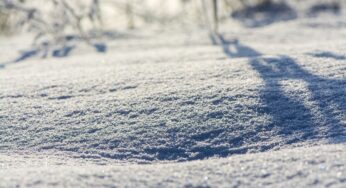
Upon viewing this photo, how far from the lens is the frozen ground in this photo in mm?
3314

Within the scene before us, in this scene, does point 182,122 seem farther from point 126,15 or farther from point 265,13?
point 265,13

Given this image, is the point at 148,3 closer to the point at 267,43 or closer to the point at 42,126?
the point at 267,43

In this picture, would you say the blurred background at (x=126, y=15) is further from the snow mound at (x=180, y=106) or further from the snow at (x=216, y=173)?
the snow at (x=216, y=173)

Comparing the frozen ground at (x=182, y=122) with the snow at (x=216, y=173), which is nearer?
the snow at (x=216, y=173)

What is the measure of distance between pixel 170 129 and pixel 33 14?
15.5 ft

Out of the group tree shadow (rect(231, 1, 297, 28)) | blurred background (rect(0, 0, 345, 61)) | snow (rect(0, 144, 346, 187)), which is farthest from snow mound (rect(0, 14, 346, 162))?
tree shadow (rect(231, 1, 297, 28))

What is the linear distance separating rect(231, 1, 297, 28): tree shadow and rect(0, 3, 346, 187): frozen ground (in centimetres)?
391

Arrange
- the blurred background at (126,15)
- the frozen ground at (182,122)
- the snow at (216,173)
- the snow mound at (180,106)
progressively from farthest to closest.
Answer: the blurred background at (126,15) → the snow mound at (180,106) → the frozen ground at (182,122) → the snow at (216,173)

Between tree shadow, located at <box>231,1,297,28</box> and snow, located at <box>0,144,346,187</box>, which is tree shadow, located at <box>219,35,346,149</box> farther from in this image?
tree shadow, located at <box>231,1,297,28</box>

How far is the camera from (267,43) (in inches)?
275

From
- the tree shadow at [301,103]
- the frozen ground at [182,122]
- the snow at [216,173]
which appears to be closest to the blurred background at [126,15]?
the frozen ground at [182,122]

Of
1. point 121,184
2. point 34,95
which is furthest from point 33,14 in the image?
point 121,184

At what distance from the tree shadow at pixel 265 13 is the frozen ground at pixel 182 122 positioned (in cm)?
391

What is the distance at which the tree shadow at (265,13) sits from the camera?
9.62m
